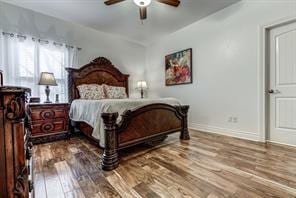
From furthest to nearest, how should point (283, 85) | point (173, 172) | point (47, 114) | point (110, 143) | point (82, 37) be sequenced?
point (82, 37) → point (47, 114) → point (283, 85) → point (110, 143) → point (173, 172)

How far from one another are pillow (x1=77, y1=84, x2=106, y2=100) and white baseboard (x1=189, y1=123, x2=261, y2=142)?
231cm

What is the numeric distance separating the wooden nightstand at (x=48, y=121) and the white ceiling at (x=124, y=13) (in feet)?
6.15

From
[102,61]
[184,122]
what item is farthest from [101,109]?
[102,61]

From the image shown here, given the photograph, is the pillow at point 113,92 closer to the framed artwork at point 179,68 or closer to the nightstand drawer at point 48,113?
the nightstand drawer at point 48,113

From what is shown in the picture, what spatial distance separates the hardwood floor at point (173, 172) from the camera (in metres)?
1.41

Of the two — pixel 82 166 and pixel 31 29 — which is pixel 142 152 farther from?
pixel 31 29

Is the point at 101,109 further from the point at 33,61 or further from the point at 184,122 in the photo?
the point at 33,61

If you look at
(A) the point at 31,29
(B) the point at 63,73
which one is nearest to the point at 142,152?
(B) the point at 63,73

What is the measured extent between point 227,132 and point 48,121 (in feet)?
11.3

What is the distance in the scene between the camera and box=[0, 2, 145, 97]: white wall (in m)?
3.05

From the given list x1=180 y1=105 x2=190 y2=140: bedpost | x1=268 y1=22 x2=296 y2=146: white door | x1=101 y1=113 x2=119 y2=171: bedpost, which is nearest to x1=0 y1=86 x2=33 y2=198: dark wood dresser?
x1=101 y1=113 x2=119 y2=171: bedpost

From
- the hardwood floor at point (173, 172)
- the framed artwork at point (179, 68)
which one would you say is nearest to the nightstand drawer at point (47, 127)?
the hardwood floor at point (173, 172)

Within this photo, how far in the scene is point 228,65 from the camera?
3244 millimetres

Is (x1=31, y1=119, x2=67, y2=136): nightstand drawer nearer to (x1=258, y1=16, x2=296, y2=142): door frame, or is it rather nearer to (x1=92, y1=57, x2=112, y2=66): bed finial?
(x1=92, y1=57, x2=112, y2=66): bed finial
